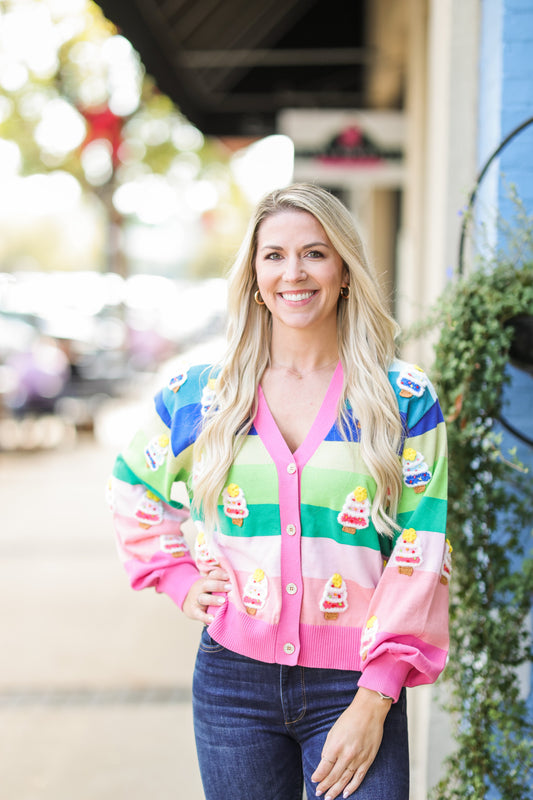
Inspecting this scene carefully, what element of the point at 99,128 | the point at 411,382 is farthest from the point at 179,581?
the point at 99,128

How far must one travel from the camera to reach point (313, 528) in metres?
1.66

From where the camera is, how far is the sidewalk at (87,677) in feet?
10.6

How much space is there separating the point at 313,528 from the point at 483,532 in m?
0.81

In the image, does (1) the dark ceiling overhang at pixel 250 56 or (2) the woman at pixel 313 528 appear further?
(1) the dark ceiling overhang at pixel 250 56

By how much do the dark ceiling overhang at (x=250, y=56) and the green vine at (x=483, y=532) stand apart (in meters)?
4.12

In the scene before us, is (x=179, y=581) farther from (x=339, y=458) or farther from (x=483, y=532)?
(x=483, y=532)

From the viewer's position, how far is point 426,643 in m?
1.63

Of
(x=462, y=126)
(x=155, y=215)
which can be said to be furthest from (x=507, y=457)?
(x=155, y=215)

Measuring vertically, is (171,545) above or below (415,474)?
below

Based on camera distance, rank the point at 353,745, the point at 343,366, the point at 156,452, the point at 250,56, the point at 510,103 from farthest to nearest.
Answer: the point at 250,56 < the point at 510,103 < the point at 156,452 < the point at 343,366 < the point at 353,745

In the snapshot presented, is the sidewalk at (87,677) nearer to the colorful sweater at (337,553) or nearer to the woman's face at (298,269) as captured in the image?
the colorful sweater at (337,553)

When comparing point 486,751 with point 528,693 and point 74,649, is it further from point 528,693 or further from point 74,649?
point 74,649

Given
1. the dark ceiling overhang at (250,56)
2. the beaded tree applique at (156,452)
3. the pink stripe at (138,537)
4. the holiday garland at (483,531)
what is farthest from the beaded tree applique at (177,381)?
the dark ceiling overhang at (250,56)

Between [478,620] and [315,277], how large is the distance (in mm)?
1089
